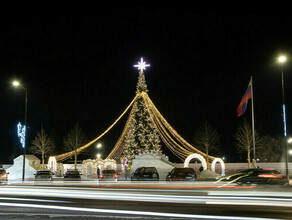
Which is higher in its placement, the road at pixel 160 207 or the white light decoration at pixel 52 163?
the white light decoration at pixel 52 163

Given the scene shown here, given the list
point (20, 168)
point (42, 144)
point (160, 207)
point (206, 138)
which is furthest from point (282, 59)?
point (42, 144)

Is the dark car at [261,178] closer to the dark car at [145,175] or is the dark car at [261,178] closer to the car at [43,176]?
the dark car at [145,175]

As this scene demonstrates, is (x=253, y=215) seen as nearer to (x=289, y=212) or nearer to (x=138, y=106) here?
(x=289, y=212)

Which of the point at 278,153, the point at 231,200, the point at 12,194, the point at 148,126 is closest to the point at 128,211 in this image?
the point at 231,200

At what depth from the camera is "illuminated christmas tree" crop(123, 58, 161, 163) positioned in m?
42.1

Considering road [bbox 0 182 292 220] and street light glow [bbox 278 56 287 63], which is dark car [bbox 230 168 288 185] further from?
street light glow [bbox 278 56 287 63]

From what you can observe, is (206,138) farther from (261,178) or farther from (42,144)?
(261,178)

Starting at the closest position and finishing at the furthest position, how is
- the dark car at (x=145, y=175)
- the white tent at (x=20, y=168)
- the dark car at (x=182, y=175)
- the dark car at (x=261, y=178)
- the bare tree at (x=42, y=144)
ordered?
the dark car at (x=261, y=178) → the dark car at (x=182, y=175) → the dark car at (x=145, y=175) → the white tent at (x=20, y=168) → the bare tree at (x=42, y=144)

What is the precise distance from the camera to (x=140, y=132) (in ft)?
139

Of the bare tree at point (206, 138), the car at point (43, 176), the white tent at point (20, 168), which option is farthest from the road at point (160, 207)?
the bare tree at point (206, 138)

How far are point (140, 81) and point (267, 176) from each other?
89.0 ft

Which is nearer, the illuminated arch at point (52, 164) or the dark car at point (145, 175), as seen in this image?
the dark car at point (145, 175)

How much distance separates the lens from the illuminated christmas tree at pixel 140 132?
4206cm

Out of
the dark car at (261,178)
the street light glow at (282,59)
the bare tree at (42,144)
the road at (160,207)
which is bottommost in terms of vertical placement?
the road at (160,207)
